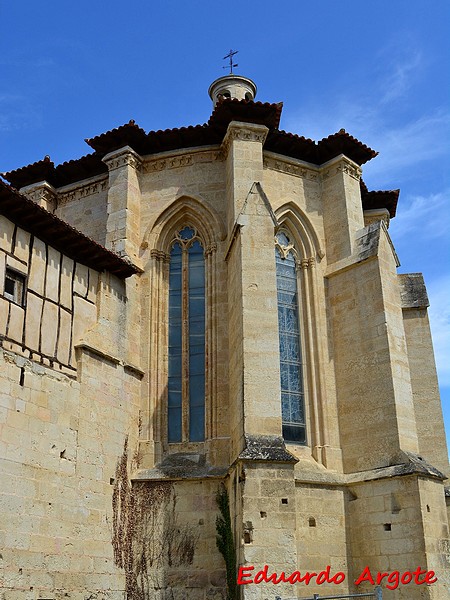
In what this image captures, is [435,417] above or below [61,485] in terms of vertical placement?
above

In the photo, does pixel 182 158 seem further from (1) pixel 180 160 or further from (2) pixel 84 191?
(2) pixel 84 191

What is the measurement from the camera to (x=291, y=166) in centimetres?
1583

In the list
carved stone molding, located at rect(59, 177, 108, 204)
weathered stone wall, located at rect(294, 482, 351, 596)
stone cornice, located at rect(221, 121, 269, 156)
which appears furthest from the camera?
carved stone molding, located at rect(59, 177, 108, 204)

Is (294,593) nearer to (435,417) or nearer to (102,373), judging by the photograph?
(102,373)

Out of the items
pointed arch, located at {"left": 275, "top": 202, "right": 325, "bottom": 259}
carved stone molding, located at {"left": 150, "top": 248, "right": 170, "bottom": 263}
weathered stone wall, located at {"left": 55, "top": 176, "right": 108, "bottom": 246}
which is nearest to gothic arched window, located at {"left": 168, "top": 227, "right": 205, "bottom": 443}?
carved stone molding, located at {"left": 150, "top": 248, "right": 170, "bottom": 263}

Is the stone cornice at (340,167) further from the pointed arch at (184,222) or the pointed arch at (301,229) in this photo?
the pointed arch at (184,222)

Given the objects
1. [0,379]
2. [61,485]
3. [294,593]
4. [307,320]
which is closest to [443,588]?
[294,593]

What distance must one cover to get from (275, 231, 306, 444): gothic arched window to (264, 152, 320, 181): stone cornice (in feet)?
5.07

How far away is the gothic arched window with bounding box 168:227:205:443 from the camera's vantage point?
13781mm

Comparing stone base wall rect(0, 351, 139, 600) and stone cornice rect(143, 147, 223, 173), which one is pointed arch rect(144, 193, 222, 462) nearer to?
stone cornice rect(143, 147, 223, 173)

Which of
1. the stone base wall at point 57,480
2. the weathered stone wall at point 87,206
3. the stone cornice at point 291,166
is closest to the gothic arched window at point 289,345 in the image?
the stone cornice at point 291,166

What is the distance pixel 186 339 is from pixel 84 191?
4.67m

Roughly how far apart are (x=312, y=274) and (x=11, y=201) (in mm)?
6771

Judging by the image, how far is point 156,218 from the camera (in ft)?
49.5
